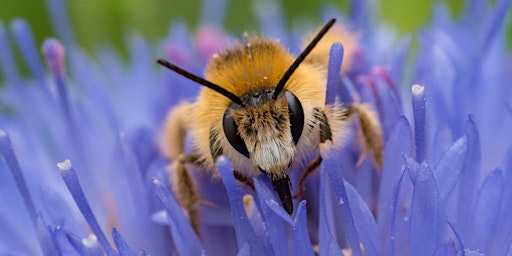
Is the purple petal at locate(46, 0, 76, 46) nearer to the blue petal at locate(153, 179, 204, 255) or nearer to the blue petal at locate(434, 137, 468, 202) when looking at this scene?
the blue petal at locate(153, 179, 204, 255)

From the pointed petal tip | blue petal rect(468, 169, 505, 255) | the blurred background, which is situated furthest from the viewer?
the blurred background

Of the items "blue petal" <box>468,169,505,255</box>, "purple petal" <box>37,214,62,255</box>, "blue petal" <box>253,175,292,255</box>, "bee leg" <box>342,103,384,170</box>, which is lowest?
"blue petal" <box>468,169,505,255</box>

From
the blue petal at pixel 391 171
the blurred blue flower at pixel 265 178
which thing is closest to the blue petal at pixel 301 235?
the blurred blue flower at pixel 265 178

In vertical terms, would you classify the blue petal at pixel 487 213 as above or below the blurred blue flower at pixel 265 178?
below

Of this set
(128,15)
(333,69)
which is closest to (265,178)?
(333,69)

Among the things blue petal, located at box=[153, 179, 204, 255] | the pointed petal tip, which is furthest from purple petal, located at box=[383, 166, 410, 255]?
the pointed petal tip

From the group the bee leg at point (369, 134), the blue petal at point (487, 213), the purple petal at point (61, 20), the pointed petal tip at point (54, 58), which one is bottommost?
the blue petal at point (487, 213)

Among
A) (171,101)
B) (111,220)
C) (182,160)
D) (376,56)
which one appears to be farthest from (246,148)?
(376,56)

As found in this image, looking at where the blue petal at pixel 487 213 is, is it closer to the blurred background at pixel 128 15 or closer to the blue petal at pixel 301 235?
the blue petal at pixel 301 235
